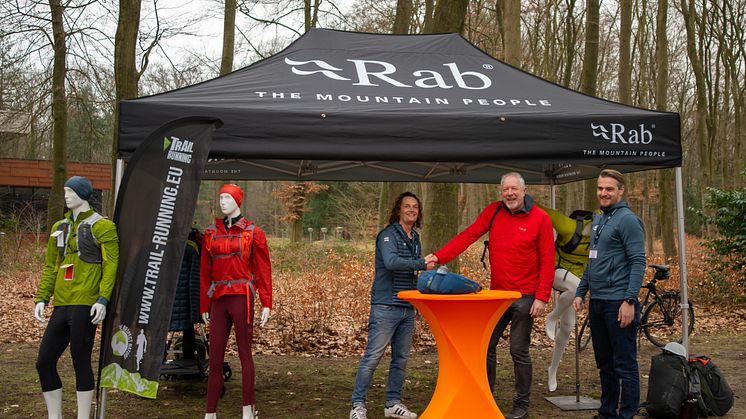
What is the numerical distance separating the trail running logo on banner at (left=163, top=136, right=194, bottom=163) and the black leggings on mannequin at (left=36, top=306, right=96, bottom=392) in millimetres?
1146

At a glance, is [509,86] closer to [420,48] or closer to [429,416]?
[420,48]

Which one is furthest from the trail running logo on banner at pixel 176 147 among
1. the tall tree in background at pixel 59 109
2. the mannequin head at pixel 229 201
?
the tall tree in background at pixel 59 109

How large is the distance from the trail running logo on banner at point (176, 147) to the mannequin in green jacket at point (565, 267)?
2.91 metres

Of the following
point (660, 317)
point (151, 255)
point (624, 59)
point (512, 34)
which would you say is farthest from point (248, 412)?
point (624, 59)

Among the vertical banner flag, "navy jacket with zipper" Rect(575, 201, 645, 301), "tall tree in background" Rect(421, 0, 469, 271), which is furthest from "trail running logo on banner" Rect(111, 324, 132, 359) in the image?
"tall tree in background" Rect(421, 0, 469, 271)

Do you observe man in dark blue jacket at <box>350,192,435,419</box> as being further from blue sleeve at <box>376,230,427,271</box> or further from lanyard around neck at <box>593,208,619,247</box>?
lanyard around neck at <box>593,208,619,247</box>

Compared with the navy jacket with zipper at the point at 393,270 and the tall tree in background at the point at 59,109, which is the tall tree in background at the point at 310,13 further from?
the navy jacket with zipper at the point at 393,270

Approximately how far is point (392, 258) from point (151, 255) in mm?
1651

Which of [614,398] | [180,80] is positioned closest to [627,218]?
[614,398]

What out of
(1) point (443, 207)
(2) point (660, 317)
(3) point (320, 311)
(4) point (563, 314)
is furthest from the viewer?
(2) point (660, 317)

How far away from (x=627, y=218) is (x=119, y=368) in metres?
3.51

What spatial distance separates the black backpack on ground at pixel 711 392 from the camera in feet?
18.0

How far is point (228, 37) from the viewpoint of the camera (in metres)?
13.5

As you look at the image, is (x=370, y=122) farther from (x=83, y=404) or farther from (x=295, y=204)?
(x=295, y=204)
